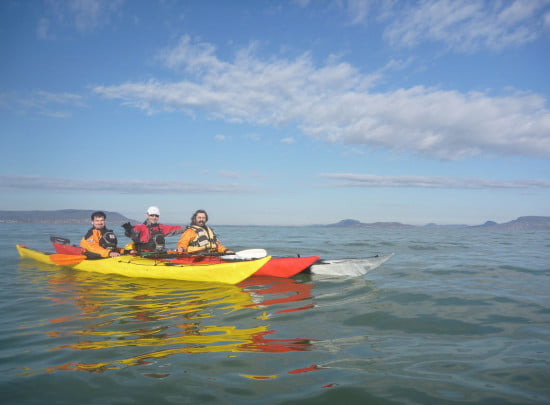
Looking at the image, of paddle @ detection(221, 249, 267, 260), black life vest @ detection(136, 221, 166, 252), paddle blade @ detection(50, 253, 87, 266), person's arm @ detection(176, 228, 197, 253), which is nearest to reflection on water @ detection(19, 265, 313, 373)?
paddle @ detection(221, 249, 267, 260)

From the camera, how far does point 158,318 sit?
20.1 ft

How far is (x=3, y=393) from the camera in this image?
3402 millimetres

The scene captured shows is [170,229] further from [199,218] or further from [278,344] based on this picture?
[278,344]

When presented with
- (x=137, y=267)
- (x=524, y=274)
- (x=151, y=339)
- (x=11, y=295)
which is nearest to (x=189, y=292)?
(x=137, y=267)

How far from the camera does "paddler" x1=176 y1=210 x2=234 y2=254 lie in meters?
10.9

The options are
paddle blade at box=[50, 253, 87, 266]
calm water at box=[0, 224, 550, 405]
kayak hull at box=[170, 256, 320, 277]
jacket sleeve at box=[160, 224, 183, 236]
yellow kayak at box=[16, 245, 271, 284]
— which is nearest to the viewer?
calm water at box=[0, 224, 550, 405]

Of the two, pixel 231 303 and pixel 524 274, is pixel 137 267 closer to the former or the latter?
pixel 231 303

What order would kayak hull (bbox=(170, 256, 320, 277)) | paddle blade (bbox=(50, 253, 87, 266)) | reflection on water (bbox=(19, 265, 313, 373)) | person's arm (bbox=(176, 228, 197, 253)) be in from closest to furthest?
reflection on water (bbox=(19, 265, 313, 373)) < kayak hull (bbox=(170, 256, 320, 277)) < person's arm (bbox=(176, 228, 197, 253)) < paddle blade (bbox=(50, 253, 87, 266))

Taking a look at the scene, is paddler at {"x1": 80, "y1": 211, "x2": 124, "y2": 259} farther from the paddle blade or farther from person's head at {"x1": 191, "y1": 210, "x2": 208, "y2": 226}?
person's head at {"x1": 191, "y1": 210, "x2": 208, "y2": 226}

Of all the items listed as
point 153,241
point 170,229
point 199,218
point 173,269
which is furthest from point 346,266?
point 153,241

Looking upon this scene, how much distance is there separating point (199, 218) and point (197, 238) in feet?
2.15

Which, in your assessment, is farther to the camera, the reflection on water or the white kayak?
the white kayak

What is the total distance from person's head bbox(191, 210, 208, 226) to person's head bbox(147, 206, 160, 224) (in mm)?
1488

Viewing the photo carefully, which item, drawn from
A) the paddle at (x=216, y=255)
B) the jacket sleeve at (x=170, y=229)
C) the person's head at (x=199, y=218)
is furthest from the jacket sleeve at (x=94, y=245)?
the person's head at (x=199, y=218)
